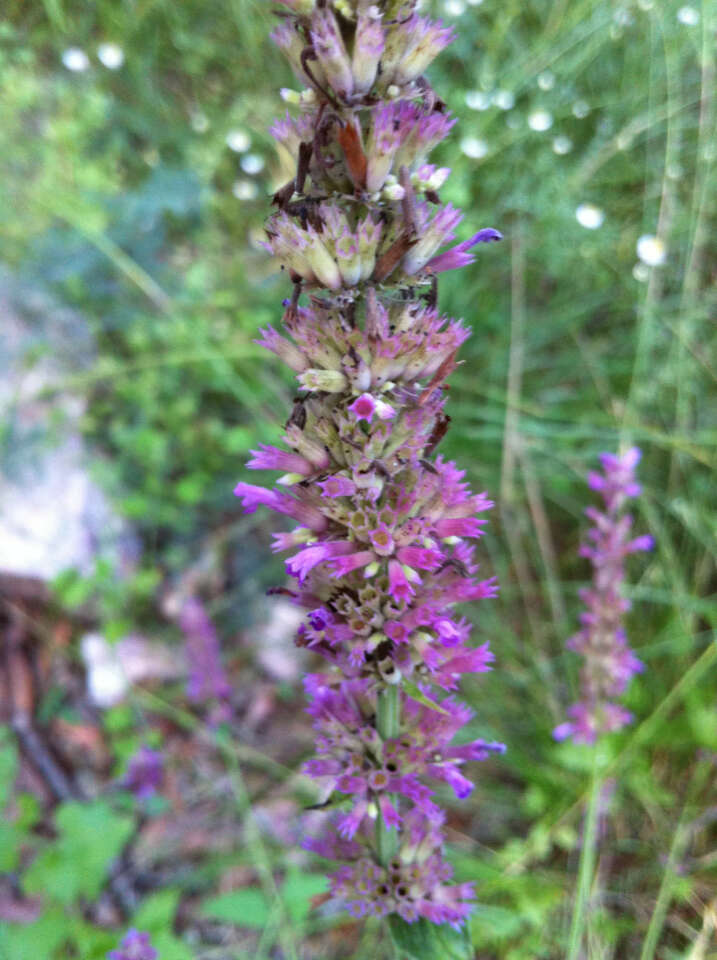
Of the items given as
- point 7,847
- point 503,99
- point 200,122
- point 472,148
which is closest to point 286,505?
point 7,847

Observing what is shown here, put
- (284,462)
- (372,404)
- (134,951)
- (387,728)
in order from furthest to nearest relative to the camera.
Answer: (134,951)
(387,728)
(284,462)
(372,404)

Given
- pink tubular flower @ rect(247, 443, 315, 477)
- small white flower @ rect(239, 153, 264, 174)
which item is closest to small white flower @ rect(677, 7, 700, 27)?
small white flower @ rect(239, 153, 264, 174)

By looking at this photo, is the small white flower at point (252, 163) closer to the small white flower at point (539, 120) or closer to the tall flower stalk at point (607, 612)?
the small white flower at point (539, 120)

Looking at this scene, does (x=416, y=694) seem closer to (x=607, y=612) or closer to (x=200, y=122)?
(x=607, y=612)

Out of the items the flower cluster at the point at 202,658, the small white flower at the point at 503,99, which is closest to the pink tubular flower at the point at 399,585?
the flower cluster at the point at 202,658

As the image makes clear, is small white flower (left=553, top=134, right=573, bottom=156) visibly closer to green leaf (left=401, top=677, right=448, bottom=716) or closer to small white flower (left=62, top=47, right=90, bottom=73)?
small white flower (left=62, top=47, right=90, bottom=73)
